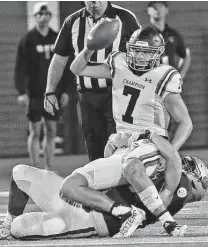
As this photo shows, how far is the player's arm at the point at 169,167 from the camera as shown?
6.79m

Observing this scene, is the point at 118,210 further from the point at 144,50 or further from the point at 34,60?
the point at 34,60

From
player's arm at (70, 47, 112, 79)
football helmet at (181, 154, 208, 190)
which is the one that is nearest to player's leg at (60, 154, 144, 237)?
football helmet at (181, 154, 208, 190)

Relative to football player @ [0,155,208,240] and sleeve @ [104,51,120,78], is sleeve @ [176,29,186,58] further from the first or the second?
football player @ [0,155,208,240]

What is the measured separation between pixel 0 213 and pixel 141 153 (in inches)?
81.3

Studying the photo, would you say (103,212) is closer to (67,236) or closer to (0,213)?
(67,236)

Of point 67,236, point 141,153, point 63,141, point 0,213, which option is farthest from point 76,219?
point 63,141

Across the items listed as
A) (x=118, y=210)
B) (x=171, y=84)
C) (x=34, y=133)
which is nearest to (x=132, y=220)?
(x=118, y=210)

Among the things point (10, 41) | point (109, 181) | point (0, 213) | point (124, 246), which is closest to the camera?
point (124, 246)

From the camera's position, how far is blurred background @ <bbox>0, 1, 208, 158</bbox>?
13094 mm

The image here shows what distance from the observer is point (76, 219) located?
6.70 metres

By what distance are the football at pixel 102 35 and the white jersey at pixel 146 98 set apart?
0.79 ft

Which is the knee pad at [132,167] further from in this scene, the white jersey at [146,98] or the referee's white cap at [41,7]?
the referee's white cap at [41,7]

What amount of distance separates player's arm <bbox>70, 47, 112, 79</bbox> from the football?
4.2 inches

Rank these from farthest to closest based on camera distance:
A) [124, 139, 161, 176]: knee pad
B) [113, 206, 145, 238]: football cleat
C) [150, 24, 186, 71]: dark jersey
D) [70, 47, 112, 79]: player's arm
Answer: [150, 24, 186, 71]: dark jersey
[70, 47, 112, 79]: player's arm
[124, 139, 161, 176]: knee pad
[113, 206, 145, 238]: football cleat
